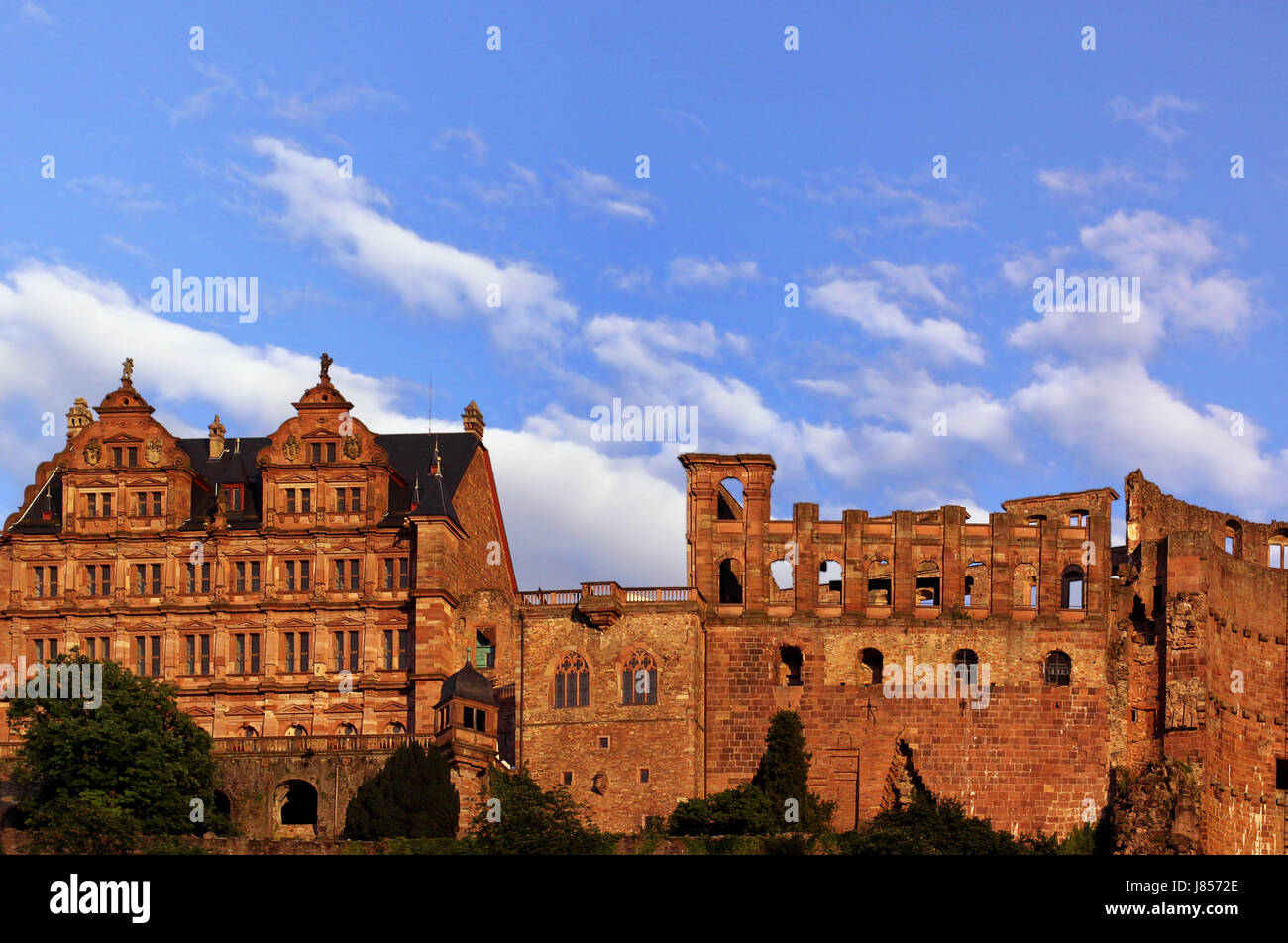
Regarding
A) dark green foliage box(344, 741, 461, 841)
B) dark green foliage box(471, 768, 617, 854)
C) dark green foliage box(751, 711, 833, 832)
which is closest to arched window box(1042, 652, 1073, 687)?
dark green foliage box(751, 711, 833, 832)

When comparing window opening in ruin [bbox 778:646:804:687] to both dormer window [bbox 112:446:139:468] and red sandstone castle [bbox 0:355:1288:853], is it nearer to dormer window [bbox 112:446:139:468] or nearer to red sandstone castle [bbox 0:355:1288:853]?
red sandstone castle [bbox 0:355:1288:853]

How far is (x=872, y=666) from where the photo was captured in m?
115

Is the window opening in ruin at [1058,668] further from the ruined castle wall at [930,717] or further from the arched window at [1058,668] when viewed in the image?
the ruined castle wall at [930,717]

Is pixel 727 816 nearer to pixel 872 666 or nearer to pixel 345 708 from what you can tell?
pixel 872 666

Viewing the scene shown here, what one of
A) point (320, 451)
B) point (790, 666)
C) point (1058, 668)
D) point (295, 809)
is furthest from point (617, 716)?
point (1058, 668)

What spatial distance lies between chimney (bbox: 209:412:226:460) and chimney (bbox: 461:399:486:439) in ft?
36.1

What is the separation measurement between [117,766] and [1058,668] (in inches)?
1514

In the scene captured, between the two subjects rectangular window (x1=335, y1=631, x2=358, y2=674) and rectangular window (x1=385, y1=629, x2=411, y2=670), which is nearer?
rectangular window (x1=385, y1=629, x2=411, y2=670)

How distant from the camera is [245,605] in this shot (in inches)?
4592

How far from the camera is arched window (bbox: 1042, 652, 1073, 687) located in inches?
4500

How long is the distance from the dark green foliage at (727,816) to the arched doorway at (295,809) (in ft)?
46.8
